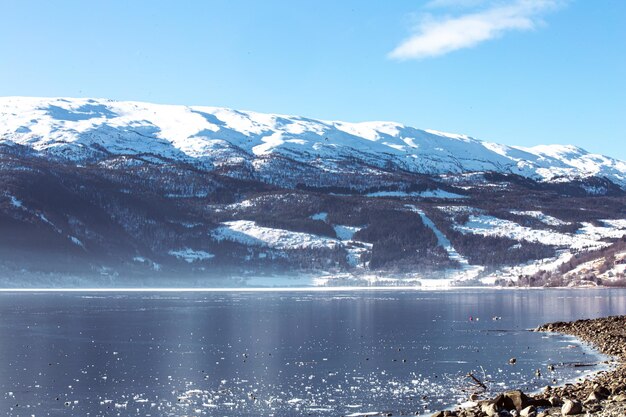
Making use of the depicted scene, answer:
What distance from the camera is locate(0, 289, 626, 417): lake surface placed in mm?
47000

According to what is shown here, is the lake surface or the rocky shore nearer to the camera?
Answer: the rocky shore

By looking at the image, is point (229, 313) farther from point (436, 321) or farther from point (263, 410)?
point (263, 410)

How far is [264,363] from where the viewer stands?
6372 cm

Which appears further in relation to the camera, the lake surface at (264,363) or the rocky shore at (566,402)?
the lake surface at (264,363)

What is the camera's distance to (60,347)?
75.2 m

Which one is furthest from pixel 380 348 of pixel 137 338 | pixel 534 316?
pixel 534 316

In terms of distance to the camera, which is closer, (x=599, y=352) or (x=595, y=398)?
(x=595, y=398)

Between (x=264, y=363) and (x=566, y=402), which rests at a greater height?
(x=566, y=402)

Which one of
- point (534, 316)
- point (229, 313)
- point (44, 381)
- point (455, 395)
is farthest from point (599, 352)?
point (229, 313)

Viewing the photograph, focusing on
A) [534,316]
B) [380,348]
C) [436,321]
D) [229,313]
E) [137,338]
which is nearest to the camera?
[380,348]

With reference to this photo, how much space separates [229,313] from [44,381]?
231 ft

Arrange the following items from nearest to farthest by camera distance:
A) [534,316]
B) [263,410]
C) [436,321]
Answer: [263,410], [436,321], [534,316]

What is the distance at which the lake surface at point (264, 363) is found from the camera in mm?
47000

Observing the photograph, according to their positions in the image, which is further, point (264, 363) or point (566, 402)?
point (264, 363)
